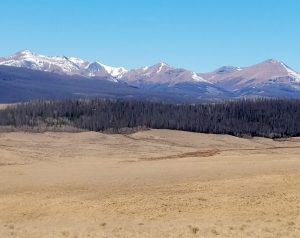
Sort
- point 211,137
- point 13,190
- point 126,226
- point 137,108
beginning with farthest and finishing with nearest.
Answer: point 137,108 → point 211,137 → point 13,190 → point 126,226

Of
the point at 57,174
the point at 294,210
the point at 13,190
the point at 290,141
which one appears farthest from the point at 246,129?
the point at 294,210

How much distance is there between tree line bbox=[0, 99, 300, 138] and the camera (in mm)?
151125

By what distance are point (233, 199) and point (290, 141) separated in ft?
369

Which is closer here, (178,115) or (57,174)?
(57,174)

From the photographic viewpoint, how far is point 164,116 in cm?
16062

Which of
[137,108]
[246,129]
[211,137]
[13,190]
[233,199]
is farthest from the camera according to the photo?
[137,108]

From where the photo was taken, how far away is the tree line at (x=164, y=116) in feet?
496

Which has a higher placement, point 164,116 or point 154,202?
point 154,202

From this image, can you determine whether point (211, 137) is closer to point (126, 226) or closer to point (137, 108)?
point (137, 108)

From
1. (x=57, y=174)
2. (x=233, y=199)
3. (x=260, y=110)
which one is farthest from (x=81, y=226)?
(x=260, y=110)

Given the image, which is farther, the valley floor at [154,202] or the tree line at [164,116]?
the tree line at [164,116]

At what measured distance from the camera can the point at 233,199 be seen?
38250mm

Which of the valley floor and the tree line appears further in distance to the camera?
the tree line

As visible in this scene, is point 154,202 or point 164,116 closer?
point 154,202
